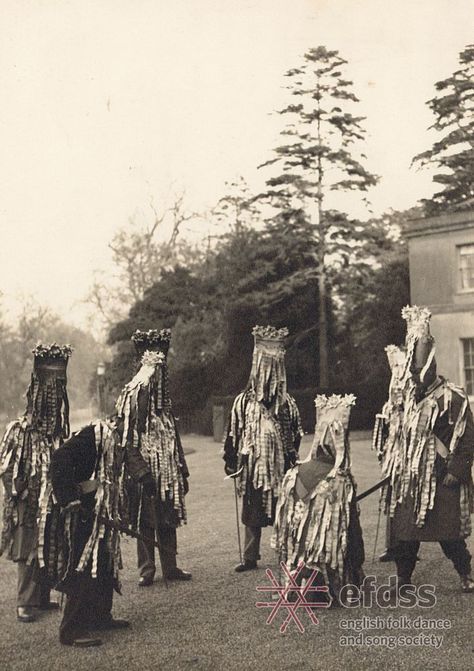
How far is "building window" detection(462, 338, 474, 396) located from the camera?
22594mm

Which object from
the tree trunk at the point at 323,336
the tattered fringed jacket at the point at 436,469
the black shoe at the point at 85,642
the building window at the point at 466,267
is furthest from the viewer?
the tree trunk at the point at 323,336

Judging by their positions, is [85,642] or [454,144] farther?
[454,144]

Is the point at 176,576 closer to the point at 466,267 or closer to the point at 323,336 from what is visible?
the point at 466,267

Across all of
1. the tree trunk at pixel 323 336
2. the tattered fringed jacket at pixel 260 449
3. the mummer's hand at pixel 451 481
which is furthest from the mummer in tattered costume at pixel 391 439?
the tree trunk at pixel 323 336

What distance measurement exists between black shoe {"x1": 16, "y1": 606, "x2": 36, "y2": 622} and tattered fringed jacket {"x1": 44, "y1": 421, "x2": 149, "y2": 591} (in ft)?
1.81

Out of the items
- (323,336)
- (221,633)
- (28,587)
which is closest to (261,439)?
(221,633)

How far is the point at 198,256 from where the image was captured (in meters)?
33.0

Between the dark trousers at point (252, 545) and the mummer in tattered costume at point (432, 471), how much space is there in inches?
53.7

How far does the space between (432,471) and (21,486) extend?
2.90 m

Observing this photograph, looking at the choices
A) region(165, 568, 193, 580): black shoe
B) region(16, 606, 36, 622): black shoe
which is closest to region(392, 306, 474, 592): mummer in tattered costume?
region(165, 568, 193, 580): black shoe

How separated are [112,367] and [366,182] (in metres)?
10.4

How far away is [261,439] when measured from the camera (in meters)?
7.07

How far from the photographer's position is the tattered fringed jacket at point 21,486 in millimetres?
5742

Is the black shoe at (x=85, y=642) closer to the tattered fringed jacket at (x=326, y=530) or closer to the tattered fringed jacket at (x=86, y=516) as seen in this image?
the tattered fringed jacket at (x=86, y=516)
